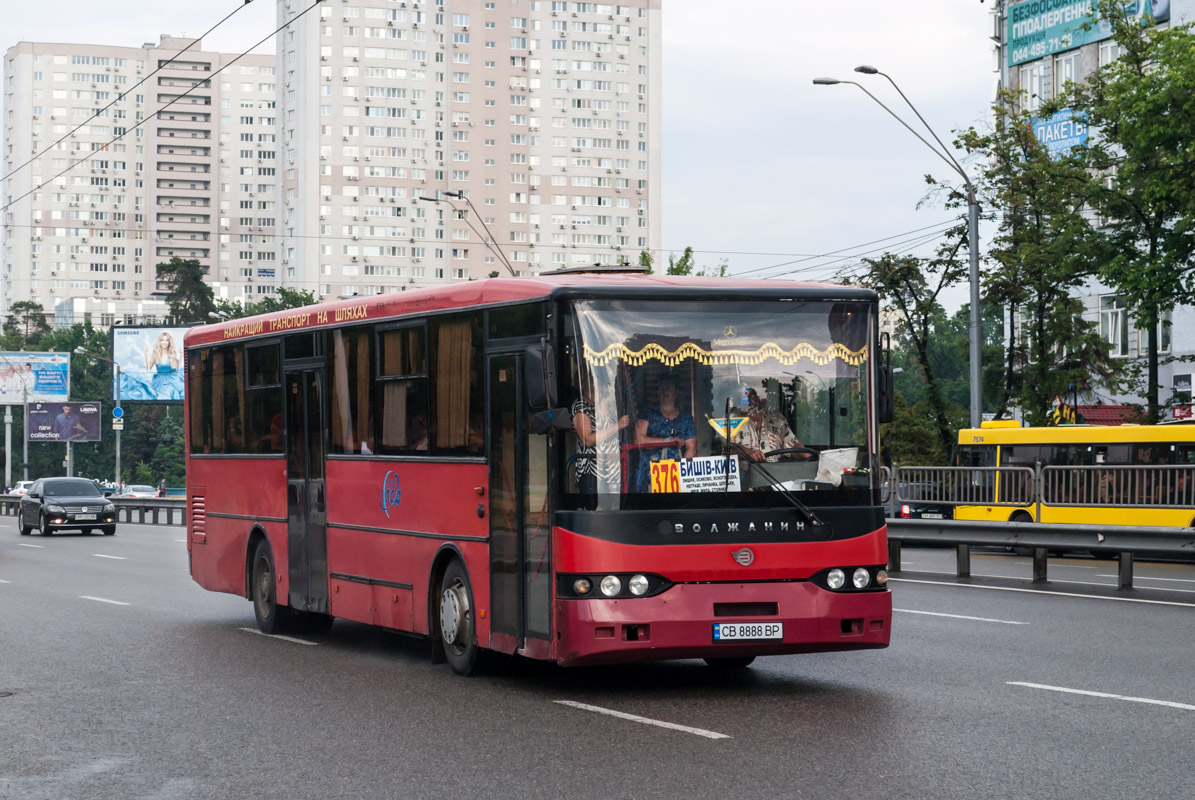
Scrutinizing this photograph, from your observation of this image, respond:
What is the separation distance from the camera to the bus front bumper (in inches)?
400

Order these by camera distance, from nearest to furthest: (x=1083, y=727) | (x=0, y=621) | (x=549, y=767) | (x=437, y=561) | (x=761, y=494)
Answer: (x=549, y=767)
(x=1083, y=727)
(x=761, y=494)
(x=437, y=561)
(x=0, y=621)

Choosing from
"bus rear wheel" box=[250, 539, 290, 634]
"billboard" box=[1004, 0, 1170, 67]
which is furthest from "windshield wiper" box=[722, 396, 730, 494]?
"billboard" box=[1004, 0, 1170, 67]

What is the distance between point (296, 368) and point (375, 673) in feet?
11.6

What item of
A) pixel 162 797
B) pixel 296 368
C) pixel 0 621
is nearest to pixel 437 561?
pixel 296 368

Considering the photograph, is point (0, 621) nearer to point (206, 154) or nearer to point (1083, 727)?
point (1083, 727)

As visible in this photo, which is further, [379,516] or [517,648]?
[379,516]

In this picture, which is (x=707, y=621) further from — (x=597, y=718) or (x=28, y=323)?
(x=28, y=323)

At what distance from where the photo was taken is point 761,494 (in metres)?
10.5

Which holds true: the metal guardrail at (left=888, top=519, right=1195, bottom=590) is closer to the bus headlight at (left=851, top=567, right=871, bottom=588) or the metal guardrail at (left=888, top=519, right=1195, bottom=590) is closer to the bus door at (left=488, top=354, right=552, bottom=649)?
the bus headlight at (left=851, top=567, right=871, bottom=588)

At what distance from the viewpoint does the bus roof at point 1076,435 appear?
103 feet

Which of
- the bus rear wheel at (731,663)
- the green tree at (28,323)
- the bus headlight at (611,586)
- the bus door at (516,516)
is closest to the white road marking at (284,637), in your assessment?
the bus door at (516,516)

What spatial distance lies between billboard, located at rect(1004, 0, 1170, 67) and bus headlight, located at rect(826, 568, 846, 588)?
44.7m

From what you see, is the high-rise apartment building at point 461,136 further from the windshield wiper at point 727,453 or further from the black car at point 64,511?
the windshield wiper at point 727,453

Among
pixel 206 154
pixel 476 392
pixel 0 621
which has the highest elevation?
pixel 206 154
